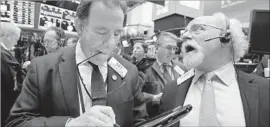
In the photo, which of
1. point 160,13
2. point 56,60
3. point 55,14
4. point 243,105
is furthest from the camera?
point 160,13

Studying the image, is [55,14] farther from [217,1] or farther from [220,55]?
[217,1]

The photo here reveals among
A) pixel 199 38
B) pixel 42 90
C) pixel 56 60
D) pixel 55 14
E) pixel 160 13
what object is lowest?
pixel 42 90

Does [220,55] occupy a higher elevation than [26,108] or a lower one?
higher

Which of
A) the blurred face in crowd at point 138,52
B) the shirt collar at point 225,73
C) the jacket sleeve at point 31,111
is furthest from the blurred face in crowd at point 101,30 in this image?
the blurred face in crowd at point 138,52

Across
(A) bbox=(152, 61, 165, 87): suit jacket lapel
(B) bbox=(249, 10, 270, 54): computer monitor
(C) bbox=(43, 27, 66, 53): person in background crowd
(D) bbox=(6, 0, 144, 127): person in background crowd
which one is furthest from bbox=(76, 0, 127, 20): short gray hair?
(B) bbox=(249, 10, 270, 54): computer monitor

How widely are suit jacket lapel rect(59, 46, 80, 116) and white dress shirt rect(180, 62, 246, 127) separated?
0.74 m

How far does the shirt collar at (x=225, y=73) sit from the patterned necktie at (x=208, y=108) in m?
0.08

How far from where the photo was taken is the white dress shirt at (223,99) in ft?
4.77

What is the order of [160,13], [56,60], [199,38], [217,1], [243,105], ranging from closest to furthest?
[56,60], [243,105], [199,38], [217,1], [160,13]

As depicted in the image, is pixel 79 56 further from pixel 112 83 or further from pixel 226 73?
pixel 226 73

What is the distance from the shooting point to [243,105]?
4.79 feet

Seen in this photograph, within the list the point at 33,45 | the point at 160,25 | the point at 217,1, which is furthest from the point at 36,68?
the point at 217,1

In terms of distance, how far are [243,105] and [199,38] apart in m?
0.49

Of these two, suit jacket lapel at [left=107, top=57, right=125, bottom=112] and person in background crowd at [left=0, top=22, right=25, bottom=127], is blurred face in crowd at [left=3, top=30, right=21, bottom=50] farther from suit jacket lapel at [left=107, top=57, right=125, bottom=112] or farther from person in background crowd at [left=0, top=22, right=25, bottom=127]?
suit jacket lapel at [left=107, top=57, right=125, bottom=112]
